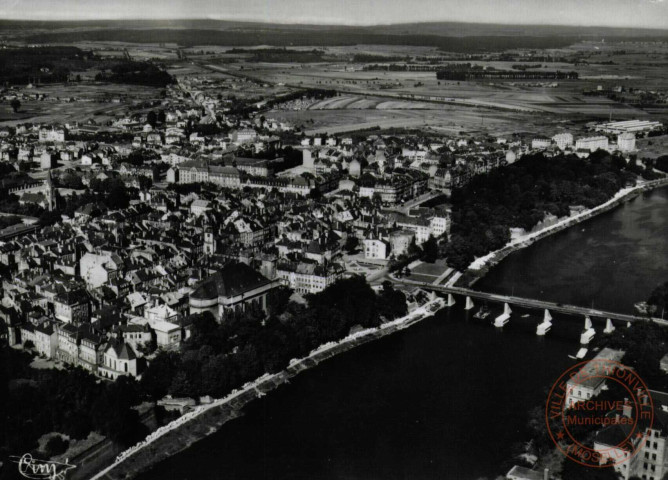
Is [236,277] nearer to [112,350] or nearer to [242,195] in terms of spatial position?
[112,350]

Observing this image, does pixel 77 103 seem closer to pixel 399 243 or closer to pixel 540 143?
pixel 540 143

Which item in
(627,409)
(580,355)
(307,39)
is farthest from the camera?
(307,39)

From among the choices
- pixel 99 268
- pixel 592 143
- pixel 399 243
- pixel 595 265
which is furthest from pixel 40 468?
pixel 592 143

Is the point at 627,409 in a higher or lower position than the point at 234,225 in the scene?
higher

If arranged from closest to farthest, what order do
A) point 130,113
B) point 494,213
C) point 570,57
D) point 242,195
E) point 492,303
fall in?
point 492,303 < point 494,213 < point 242,195 < point 130,113 < point 570,57

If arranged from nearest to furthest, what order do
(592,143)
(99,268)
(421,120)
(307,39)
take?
(99,268) → (592,143) → (421,120) → (307,39)

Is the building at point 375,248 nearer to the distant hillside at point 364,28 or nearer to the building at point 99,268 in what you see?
the building at point 99,268

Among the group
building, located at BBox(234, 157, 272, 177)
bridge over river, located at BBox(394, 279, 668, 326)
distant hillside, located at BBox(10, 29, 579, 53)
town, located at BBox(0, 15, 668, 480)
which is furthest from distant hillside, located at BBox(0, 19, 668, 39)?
bridge over river, located at BBox(394, 279, 668, 326)

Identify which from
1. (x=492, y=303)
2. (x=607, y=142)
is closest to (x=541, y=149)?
(x=607, y=142)
